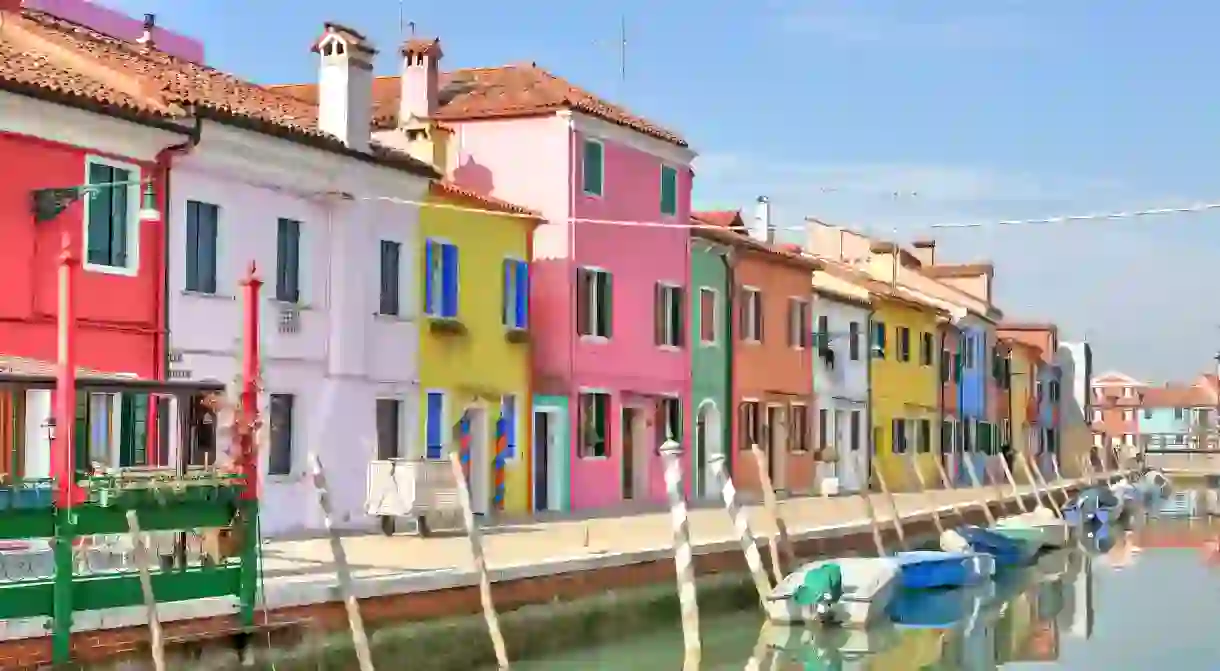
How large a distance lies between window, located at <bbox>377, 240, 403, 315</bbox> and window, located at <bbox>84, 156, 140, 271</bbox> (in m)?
5.72

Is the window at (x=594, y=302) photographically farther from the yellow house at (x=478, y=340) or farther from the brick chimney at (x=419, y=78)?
the brick chimney at (x=419, y=78)

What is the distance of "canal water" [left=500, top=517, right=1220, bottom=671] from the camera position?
851 inches

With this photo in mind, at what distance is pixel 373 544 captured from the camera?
22.3 meters

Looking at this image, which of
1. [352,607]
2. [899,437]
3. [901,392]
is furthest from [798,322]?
[352,607]

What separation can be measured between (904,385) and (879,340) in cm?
333

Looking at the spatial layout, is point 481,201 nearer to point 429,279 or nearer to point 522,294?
point 429,279

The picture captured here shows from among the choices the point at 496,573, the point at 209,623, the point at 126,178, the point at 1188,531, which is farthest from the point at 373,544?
the point at 1188,531

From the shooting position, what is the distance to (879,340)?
1953 inches

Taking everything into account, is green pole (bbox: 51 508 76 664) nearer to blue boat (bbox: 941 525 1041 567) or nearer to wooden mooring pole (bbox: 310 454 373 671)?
wooden mooring pole (bbox: 310 454 373 671)

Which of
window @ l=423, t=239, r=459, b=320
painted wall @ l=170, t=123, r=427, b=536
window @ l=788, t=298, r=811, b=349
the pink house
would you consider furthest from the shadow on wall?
window @ l=788, t=298, r=811, b=349

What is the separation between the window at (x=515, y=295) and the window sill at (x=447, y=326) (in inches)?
61.8

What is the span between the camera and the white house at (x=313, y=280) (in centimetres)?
2238

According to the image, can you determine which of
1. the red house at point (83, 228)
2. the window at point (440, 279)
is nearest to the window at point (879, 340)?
the window at point (440, 279)

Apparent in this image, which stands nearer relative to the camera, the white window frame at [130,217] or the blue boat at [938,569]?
the white window frame at [130,217]
